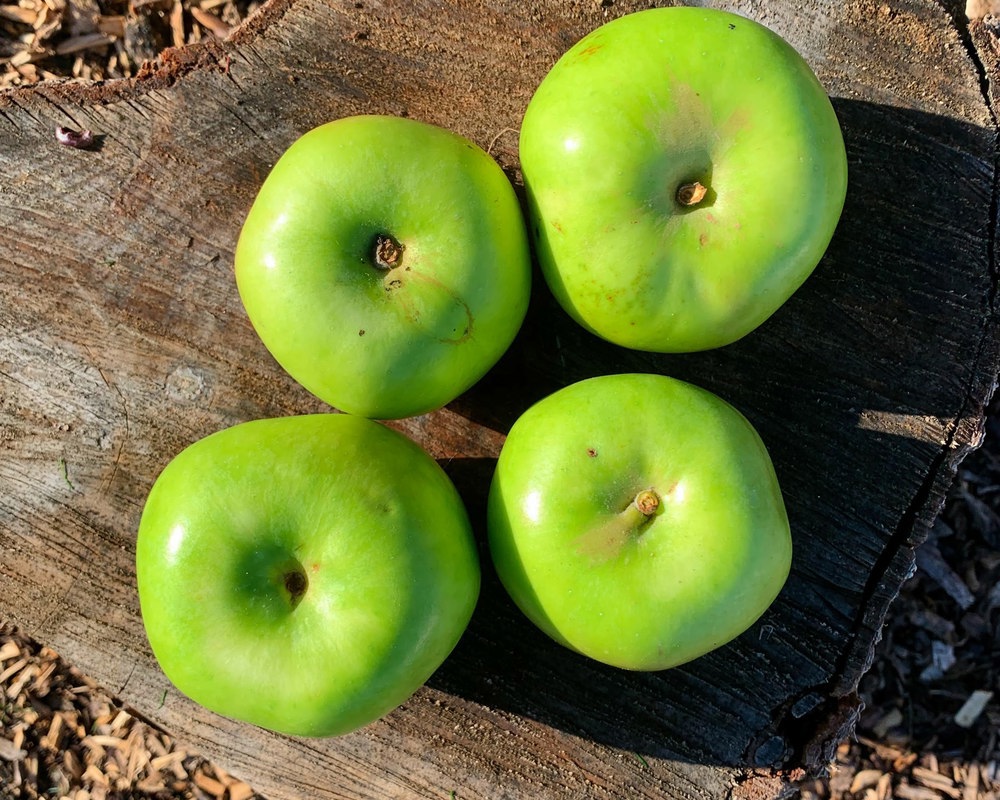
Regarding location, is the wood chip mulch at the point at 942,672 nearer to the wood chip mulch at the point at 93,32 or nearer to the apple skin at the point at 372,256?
the apple skin at the point at 372,256

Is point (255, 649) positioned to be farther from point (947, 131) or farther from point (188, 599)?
point (947, 131)

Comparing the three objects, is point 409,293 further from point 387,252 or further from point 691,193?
point 691,193

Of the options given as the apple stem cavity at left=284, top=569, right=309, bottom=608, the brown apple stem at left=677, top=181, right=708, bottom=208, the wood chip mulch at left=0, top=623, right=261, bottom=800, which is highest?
the brown apple stem at left=677, top=181, right=708, bottom=208

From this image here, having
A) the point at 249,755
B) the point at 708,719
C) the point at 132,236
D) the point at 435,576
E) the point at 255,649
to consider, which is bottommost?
the point at 249,755

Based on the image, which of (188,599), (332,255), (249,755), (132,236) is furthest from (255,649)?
(132,236)

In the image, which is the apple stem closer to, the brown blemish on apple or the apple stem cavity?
the brown blemish on apple

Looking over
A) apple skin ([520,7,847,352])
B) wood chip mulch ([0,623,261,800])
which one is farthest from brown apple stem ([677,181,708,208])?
wood chip mulch ([0,623,261,800])
